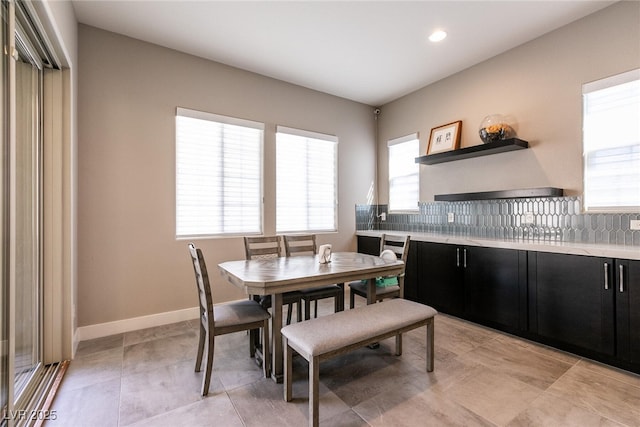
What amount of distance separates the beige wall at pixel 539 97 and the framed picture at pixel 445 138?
89mm

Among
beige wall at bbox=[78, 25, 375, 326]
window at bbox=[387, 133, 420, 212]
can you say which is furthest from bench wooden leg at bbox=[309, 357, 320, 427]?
window at bbox=[387, 133, 420, 212]

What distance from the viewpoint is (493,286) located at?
9.59 ft

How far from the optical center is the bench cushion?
166cm

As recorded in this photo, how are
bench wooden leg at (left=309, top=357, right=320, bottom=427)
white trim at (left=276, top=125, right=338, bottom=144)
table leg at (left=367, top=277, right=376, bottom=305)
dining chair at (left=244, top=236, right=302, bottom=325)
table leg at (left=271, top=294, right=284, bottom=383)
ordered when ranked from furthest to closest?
white trim at (left=276, top=125, right=338, bottom=144) → dining chair at (left=244, top=236, right=302, bottom=325) → table leg at (left=367, top=277, right=376, bottom=305) → table leg at (left=271, top=294, right=284, bottom=383) → bench wooden leg at (left=309, top=357, right=320, bottom=427)

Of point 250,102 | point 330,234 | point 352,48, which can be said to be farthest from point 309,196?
point 352,48

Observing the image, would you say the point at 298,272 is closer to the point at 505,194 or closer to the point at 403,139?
the point at 505,194

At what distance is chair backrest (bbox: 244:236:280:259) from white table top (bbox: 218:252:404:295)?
347 mm

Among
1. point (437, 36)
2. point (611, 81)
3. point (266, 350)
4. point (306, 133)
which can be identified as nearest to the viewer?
point (266, 350)

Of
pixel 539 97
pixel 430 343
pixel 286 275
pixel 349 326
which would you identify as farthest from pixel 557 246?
pixel 286 275

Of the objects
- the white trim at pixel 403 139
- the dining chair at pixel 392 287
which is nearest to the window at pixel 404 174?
the white trim at pixel 403 139

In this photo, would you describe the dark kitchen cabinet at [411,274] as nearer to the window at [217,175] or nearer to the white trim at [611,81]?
the window at [217,175]

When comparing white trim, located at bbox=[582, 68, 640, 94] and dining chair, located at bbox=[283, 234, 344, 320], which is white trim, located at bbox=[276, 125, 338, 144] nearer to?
dining chair, located at bbox=[283, 234, 344, 320]

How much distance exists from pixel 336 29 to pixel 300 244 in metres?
Result: 2.25

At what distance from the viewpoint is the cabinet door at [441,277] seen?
3225mm
